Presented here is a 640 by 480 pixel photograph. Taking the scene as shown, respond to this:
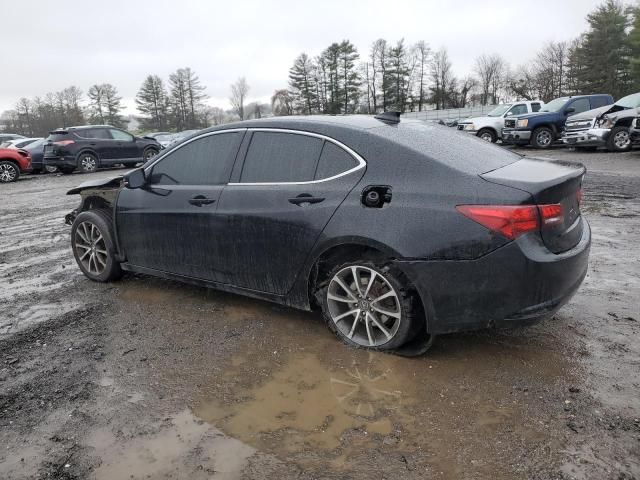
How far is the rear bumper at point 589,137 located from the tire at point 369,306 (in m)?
15.3

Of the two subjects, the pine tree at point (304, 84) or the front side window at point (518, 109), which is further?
the pine tree at point (304, 84)

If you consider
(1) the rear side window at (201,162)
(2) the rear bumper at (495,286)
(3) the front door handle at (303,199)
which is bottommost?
(2) the rear bumper at (495,286)

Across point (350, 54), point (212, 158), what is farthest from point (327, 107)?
point (212, 158)

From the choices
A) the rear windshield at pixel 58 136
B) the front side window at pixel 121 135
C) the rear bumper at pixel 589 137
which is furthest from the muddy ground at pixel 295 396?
the front side window at pixel 121 135

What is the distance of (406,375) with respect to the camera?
10.2 ft

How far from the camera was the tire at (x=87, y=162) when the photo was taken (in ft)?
62.8

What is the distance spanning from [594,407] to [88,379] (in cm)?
299

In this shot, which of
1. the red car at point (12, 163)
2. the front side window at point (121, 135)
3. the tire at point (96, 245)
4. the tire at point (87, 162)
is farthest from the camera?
the front side window at point (121, 135)

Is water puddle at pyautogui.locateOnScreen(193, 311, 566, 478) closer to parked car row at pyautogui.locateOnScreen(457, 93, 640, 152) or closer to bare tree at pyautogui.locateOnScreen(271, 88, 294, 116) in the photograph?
parked car row at pyautogui.locateOnScreen(457, 93, 640, 152)

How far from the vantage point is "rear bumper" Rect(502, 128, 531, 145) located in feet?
64.3

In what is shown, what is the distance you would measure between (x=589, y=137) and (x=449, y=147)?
14.9 metres

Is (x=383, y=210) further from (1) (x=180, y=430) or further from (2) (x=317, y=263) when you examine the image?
(1) (x=180, y=430)

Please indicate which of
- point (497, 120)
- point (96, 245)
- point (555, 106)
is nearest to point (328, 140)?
point (96, 245)

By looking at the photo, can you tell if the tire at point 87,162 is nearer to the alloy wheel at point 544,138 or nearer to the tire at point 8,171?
the tire at point 8,171
